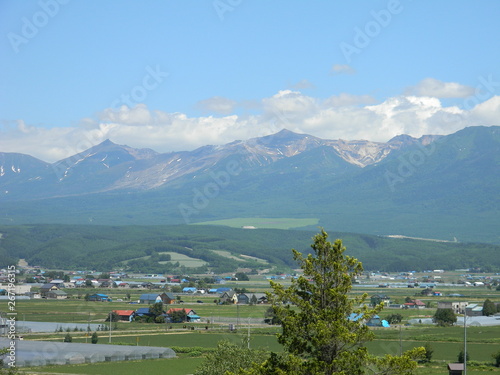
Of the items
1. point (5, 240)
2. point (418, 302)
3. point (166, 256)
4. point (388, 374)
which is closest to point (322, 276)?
point (388, 374)

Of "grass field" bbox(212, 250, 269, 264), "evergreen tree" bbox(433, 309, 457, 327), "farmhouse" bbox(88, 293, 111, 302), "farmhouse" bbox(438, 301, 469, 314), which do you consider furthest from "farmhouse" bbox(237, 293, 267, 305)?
"grass field" bbox(212, 250, 269, 264)

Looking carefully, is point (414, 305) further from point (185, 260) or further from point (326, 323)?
point (185, 260)

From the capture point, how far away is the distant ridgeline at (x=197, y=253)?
166 m

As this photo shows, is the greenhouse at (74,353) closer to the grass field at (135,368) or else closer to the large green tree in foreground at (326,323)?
the grass field at (135,368)

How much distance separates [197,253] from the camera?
175750mm

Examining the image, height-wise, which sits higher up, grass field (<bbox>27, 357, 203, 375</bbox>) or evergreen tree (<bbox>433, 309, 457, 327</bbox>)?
evergreen tree (<bbox>433, 309, 457, 327</bbox>)

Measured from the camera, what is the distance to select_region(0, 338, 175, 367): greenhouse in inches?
1444

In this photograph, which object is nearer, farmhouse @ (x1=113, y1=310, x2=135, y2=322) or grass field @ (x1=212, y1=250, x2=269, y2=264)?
farmhouse @ (x1=113, y1=310, x2=135, y2=322)

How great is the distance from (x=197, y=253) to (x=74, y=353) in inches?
5417

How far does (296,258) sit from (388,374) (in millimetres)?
3129

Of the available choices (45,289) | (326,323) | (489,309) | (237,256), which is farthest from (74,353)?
(237,256)

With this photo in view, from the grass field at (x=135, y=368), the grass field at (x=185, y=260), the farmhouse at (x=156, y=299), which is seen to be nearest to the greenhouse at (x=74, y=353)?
the grass field at (x=135, y=368)

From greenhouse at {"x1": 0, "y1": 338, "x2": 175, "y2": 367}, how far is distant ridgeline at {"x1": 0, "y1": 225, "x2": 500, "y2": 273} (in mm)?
113495

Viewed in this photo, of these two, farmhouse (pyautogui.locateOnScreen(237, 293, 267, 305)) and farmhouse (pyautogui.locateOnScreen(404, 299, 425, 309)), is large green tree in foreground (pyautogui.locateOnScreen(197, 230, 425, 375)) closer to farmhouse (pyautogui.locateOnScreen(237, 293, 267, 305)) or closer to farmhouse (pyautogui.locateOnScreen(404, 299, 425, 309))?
farmhouse (pyautogui.locateOnScreen(404, 299, 425, 309))
